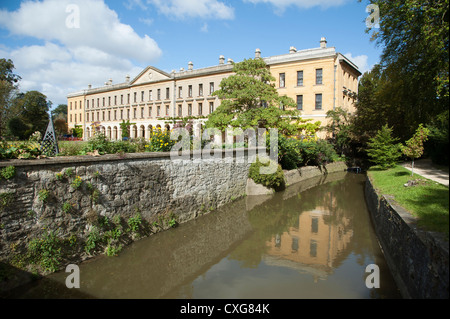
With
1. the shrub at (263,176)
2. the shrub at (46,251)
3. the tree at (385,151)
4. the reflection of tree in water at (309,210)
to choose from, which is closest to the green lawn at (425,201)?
the reflection of tree in water at (309,210)

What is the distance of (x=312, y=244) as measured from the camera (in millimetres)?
7711

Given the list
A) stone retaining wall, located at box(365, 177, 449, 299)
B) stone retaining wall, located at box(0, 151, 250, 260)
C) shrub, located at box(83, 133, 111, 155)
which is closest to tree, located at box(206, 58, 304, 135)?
stone retaining wall, located at box(0, 151, 250, 260)

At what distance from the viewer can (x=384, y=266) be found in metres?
A: 6.26

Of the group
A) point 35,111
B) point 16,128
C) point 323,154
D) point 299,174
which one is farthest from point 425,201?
point 35,111

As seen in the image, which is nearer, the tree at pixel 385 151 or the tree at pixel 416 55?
the tree at pixel 416 55

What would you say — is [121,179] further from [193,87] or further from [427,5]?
[193,87]

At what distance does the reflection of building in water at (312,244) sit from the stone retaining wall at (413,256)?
50.7 inches

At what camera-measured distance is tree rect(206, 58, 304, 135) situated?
19.1 meters

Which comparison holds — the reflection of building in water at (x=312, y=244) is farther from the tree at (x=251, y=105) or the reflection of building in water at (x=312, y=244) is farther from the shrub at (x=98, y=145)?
the tree at (x=251, y=105)

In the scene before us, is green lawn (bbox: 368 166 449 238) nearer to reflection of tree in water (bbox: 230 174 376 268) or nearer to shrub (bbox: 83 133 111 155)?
reflection of tree in water (bbox: 230 174 376 268)

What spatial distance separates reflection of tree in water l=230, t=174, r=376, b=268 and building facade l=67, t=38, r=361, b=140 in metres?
11.1

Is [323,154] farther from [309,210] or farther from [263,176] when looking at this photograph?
[309,210]

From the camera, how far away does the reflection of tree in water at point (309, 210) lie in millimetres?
7164

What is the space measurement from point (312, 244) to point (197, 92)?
2924cm
